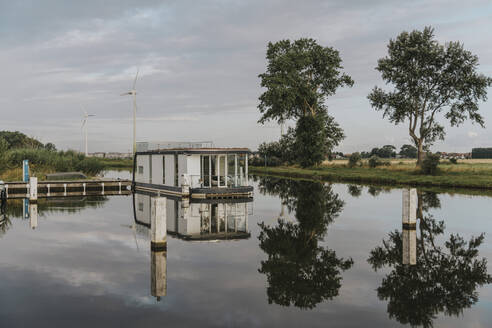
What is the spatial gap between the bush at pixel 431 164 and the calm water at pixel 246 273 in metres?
22.5

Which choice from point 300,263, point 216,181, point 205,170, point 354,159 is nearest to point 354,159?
point 354,159

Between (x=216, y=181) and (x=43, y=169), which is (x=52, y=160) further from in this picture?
(x=216, y=181)

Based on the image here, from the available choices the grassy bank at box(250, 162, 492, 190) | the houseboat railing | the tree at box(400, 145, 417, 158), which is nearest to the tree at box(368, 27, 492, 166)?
the grassy bank at box(250, 162, 492, 190)

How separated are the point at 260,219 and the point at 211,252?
721 cm

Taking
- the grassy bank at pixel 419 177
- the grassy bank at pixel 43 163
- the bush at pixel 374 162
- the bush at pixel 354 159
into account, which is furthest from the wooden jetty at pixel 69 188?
the bush at pixel 354 159

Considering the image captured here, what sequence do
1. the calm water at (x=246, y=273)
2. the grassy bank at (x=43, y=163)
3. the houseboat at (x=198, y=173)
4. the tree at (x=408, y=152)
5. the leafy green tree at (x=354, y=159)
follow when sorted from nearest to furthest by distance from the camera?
the calm water at (x=246, y=273), the houseboat at (x=198, y=173), the grassy bank at (x=43, y=163), the leafy green tree at (x=354, y=159), the tree at (x=408, y=152)

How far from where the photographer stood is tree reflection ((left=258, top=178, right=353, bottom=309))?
981 centimetres

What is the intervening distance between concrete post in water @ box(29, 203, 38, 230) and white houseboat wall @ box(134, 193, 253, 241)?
4.55 meters

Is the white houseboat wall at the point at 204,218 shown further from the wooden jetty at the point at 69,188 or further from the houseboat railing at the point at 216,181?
the wooden jetty at the point at 69,188

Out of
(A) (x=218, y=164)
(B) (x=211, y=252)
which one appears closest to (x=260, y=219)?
(B) (x=211, y=252)

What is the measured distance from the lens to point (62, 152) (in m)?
47.2

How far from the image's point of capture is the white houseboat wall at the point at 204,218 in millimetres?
17078

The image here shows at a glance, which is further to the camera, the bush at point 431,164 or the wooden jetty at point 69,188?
the bush at point 431,164

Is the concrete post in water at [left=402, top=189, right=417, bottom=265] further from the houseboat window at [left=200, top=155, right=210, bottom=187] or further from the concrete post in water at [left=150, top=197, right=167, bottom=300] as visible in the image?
the houseboat window at [left=200, top=155, right=210, bottom=187]
